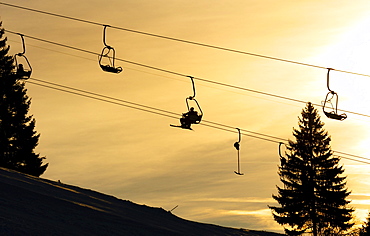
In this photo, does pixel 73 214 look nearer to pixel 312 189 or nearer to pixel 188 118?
pixel 188 118

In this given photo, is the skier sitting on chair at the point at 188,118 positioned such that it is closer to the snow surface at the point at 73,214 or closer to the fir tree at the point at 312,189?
the snow surface at the point at 73,214

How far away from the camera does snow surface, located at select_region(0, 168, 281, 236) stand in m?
25.5

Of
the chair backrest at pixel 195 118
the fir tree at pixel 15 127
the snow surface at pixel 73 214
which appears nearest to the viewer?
the snow surface at pixel 73 214

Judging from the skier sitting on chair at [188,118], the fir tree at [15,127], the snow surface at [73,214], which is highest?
the fir tree at [15,127]

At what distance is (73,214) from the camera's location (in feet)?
92.7

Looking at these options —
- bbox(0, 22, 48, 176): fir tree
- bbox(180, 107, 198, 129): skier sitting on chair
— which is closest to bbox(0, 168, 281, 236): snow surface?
bbox(180, 107, 198, 129): skier sitting on chair

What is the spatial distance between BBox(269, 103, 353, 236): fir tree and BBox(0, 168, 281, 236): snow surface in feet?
108

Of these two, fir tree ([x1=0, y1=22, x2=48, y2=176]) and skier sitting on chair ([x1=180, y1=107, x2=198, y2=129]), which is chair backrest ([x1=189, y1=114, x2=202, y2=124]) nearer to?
skier sitting on chair ([x1=180, y1=107, x2=198, y2=129])

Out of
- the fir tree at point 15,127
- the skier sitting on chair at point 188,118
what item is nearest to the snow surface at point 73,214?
the skier sitting on chair at point 188,118

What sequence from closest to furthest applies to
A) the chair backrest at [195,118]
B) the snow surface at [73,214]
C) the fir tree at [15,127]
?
the snow surface at [73,214] → the chair backrest at [195,118] → the fir tree at [15,127]

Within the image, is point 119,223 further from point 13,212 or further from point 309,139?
point 309,139

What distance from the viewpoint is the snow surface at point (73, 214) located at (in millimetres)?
25484

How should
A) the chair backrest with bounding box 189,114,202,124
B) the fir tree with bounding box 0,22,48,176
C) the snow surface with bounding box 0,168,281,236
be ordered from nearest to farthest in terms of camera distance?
the snow surface with bounding box 0,168,281,236 → the chair backrest with bounding box 189,114,202,124 → the fir tree with bounding box 0,22,48,176

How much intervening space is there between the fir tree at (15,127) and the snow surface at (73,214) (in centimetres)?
2530
